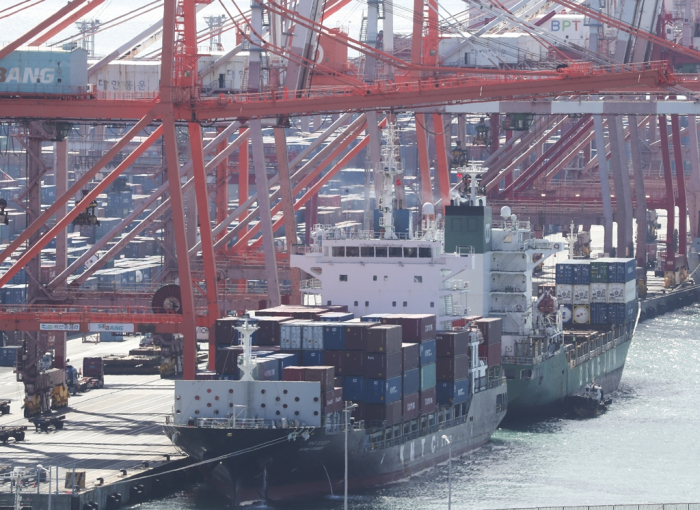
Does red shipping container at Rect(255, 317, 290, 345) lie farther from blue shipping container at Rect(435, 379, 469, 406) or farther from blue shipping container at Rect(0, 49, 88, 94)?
blue shipping container at Rect(0, 49, 88, 94)

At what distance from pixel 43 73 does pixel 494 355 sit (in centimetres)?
1928

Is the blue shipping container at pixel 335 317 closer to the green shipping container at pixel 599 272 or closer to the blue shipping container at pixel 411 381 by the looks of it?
the blue shipping container at pixel 411 381

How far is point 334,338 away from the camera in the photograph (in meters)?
47.7

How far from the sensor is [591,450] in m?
54.5

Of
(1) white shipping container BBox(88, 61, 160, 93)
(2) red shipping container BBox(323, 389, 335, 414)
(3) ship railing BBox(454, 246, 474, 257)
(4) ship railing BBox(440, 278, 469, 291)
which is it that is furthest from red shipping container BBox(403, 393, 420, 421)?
(1) white shipping container BBox(88, 61, 160, 93)

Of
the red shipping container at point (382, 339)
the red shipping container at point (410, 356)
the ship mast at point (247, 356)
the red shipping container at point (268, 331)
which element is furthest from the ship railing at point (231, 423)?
the red shipping container at point (410, 356)

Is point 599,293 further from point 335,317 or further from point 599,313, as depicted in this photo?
point 335,317

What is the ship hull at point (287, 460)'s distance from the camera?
45.4 meters

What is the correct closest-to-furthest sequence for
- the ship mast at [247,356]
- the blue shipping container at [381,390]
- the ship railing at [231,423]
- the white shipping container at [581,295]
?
the ship mast at [247,356], the ship railing at [231,423], the blue shipping container at [381,390], the white shipping container at [581,295]

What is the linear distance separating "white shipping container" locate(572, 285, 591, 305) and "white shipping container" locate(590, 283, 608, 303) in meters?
0.19

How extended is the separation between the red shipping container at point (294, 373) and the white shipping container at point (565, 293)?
29975mm

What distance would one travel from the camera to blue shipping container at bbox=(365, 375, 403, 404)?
47.2 m

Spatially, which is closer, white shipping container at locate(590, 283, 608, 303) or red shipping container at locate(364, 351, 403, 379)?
red shipping container at locate(364, 351, 403, 379)

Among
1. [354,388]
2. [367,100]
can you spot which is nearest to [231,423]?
[354,388]
